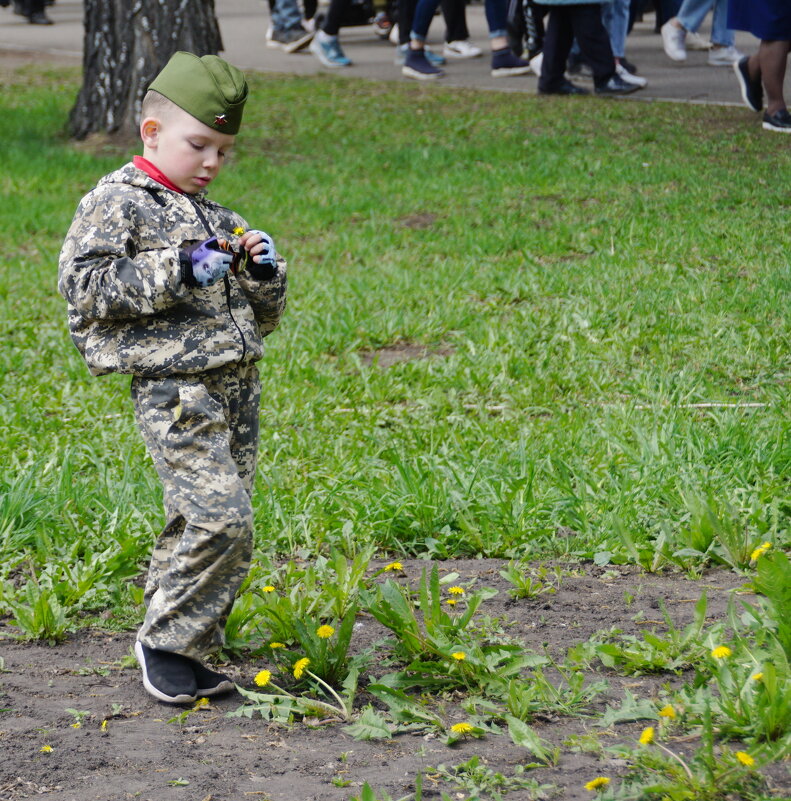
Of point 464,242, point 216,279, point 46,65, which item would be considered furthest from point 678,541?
point 46,65

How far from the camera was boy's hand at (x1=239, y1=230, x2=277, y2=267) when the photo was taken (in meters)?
2.63

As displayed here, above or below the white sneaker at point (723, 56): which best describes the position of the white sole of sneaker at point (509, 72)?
below

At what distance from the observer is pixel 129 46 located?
9719mm

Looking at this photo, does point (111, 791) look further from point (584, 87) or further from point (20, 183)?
point (584, 87)

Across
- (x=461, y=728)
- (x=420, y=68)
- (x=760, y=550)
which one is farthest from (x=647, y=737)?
(x=420, y=68)

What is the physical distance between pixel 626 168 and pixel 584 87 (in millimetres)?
3897

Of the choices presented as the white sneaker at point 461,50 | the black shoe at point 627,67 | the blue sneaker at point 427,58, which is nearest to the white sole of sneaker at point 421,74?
the blue sneaker at point 427,58

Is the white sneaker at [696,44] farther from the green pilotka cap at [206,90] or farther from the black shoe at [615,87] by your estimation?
the green pilotka cap at [206,90]

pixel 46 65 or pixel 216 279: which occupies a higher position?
pixel 216 279

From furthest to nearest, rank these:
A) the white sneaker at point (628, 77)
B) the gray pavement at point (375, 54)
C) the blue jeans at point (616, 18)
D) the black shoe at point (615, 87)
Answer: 1. the gray pavement at point (375, 54)
2. the blue jeans at point (616, 18)
3. the white sneaker at point (628, 77)
4. the black shoe at point (615, 87)

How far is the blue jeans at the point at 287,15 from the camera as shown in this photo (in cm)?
1692

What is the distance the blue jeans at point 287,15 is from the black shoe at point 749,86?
362 inches

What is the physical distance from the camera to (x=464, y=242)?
7035 millimetres

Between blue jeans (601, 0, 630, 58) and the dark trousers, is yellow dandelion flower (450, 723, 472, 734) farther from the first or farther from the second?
blue jeans (601, 0, 630, 58)
